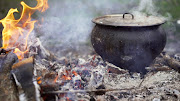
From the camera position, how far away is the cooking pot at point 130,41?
11.4ft

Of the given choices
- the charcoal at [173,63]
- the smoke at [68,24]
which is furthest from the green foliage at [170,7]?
the charcoal at [173,63]

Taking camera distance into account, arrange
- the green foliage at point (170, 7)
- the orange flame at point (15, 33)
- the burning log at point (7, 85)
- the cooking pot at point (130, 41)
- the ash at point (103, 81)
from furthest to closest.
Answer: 1. the green foliage at point (170, 7)
2. the orange flame at point (15, 33)
3. the cooking pot at point (130, 41)
4. the ash at point (103, 81)
5. the burning log at point (7, 85)

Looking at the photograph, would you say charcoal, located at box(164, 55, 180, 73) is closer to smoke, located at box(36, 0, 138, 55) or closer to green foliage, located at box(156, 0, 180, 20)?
smoke, located at box(36, 0, 138, 55)

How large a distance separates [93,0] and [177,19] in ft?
11.3

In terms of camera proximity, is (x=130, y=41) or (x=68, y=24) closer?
(x=130, y=41)

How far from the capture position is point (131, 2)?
830cm

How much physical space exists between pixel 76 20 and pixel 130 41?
3.52m

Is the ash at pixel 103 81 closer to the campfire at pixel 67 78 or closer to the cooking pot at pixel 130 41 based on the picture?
the campfire at pixel 67 78

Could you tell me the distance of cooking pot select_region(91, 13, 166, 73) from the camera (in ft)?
11.4

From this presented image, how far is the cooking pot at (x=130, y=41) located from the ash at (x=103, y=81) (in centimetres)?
29

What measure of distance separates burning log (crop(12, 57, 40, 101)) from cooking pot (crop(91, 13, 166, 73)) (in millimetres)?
1564

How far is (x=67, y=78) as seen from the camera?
3.25m

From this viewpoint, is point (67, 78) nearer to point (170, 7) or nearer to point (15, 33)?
point (15, 33)

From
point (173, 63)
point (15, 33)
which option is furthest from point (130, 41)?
point (15, 33)
